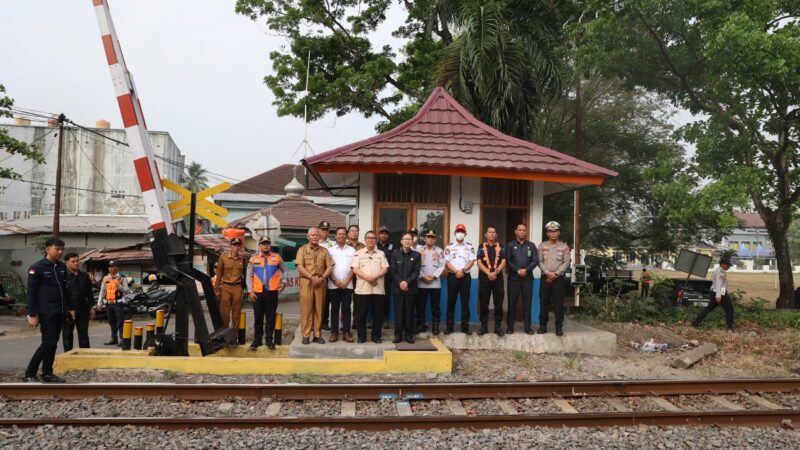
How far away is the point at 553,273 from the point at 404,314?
255cm

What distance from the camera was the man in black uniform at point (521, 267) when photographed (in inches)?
352

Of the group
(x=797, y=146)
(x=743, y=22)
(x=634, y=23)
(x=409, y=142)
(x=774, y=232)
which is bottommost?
(x=774, y=232)

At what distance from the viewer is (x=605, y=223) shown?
22312 millimetres

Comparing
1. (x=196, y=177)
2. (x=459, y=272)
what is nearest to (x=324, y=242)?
(x=459, y=272)

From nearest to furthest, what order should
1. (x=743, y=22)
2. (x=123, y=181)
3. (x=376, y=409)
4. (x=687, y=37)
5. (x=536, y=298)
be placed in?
1. (x=376, y=409)
2. (x=536, y=298)
3. (x=743, y=22)
4. (x=687, y=37)
5. (x=123, y=181)

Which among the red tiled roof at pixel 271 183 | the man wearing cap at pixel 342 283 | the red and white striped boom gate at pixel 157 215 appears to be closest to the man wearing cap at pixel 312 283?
the man wearing cap at pixel 342 283

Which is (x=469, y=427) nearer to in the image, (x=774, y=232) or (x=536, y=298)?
(x=536, y=298)

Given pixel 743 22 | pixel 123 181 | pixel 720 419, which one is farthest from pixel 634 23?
pixel 123 181

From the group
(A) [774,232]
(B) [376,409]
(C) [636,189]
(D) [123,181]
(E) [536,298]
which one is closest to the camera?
(B) [376,409]

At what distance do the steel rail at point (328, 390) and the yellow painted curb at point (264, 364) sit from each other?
105cm

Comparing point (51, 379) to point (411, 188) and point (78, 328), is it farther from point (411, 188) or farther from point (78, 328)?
point (411, 188)

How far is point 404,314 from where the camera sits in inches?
332

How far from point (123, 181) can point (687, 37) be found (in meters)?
41.4

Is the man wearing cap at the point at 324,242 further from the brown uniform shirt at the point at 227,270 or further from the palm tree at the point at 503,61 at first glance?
the palm tree at the point at 503,61
